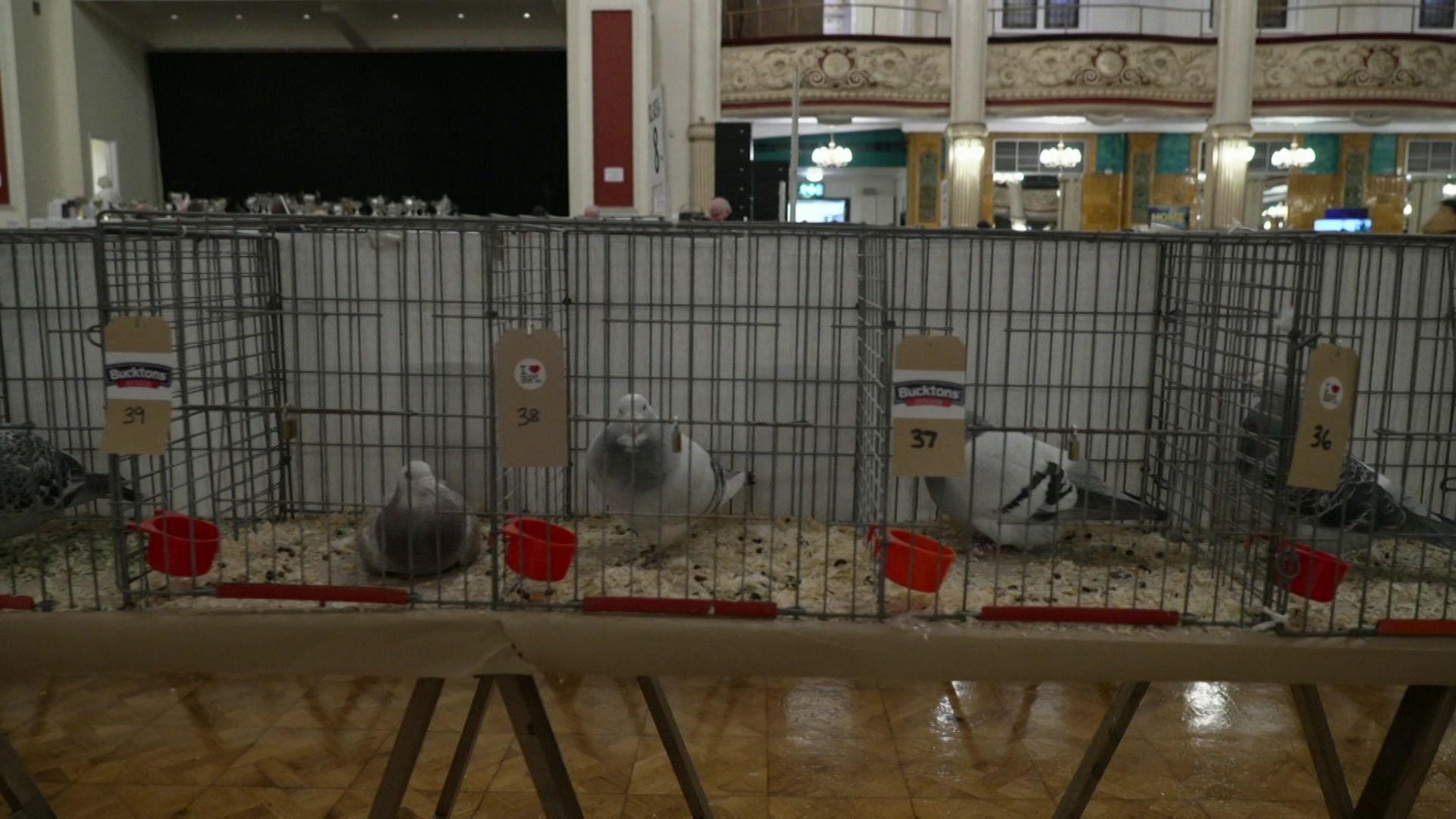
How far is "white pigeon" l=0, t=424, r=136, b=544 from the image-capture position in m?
2.20

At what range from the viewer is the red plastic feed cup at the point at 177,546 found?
1802 mm

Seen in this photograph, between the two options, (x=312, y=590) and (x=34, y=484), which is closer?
(x=312, y=590)

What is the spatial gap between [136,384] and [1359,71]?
13.3 metres

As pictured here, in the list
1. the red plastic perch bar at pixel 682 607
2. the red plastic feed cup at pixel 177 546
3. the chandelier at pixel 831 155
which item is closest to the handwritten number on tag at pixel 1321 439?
the red plastic perch bar at pixel 682 607

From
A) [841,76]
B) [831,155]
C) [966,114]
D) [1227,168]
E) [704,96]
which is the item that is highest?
[841,76]

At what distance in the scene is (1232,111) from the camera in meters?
11.9

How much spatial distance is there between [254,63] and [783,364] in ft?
40.7

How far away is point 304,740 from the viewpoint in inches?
103

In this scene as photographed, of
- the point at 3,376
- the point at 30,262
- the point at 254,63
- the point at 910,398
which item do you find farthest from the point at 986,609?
the point at 254,63

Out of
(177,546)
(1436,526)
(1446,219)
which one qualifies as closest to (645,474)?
(177,546)

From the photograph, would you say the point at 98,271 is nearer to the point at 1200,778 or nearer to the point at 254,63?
the point at 1200,778

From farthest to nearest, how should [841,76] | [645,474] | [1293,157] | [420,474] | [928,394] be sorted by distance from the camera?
[1293,157] < [841,76] < [420,474] < [645,474] < [928,394]

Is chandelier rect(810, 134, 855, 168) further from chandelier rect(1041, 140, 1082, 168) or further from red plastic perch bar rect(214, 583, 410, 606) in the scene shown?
red plastic perch bar rect(214, 583, 410, 606)

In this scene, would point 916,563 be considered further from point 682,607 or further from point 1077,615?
point 682,607
